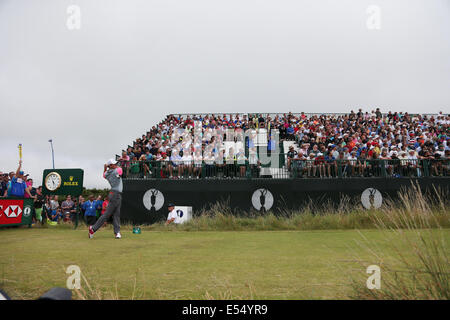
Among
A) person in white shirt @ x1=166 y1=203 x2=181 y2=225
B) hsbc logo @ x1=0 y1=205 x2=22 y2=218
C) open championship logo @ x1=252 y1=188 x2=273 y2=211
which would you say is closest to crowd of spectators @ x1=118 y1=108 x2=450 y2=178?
open championship logo @ x1=252 y1=188 x2=273 y2=211

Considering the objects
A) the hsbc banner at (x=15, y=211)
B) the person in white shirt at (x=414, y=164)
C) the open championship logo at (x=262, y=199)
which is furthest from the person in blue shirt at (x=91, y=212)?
the person in white shirt at (x=414, y=164)

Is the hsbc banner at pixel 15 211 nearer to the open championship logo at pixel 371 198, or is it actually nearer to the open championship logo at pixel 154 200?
the open championship logo at pixel 154 200

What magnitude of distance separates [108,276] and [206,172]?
1062cm

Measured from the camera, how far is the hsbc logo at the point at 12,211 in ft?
43.3

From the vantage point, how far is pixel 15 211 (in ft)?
44.5

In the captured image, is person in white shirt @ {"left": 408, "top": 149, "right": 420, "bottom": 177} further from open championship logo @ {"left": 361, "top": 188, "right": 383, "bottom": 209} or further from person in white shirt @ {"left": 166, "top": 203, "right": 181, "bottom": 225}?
person in white shirt @ {"left": 166, "top": 203, "right": 181, "bottom": 225}

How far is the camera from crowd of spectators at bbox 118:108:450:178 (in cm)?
1477

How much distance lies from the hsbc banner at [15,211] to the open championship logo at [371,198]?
570 inches

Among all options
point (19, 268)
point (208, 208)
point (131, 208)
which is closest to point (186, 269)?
point (19, 268)

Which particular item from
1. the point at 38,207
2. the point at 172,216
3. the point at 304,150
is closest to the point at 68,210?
the point at 38,207

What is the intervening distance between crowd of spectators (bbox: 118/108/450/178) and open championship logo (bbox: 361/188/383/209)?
0.81 meters

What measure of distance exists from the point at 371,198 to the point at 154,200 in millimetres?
9563

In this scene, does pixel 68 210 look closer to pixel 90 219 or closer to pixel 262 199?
pixel 90 219
